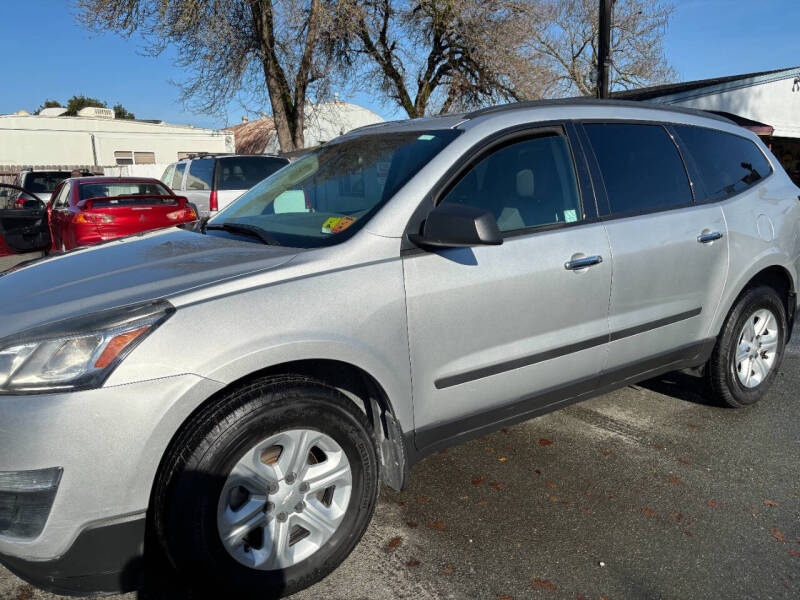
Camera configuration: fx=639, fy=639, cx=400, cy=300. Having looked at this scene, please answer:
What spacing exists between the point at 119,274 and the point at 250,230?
677 mm

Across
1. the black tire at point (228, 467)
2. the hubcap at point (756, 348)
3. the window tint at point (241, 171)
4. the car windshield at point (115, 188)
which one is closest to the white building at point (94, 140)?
the car windshield at point (115, 188)

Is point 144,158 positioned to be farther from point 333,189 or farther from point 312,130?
point 333,189

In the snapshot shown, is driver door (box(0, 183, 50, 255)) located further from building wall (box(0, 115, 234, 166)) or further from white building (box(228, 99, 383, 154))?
building wall (box(0, 115, 234, 166))

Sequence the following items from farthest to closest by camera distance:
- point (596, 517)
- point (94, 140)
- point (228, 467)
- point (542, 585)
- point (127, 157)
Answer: point (127, 157), point (94, 140), point (596, 517), point (542, 585), point (228, 467)

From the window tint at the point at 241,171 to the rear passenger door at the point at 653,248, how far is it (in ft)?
26.0

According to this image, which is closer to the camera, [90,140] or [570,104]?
[570,104]

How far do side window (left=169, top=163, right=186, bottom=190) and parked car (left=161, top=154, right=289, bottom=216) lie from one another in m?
0.49

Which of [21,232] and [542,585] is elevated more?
[21,232]

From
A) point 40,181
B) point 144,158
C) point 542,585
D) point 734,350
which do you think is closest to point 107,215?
point 734,350

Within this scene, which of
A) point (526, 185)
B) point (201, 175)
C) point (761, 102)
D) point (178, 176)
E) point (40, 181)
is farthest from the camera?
point (761, 102)

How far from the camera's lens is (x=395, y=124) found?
11.5 ft

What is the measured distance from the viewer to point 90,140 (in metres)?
36.5

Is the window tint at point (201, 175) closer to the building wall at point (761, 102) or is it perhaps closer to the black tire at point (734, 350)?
→ the black tire at point (734, 350)

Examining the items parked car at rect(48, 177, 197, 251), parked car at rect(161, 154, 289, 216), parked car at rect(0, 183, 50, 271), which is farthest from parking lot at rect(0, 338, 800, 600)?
parked car at rect(161, 154, 289, 216)
